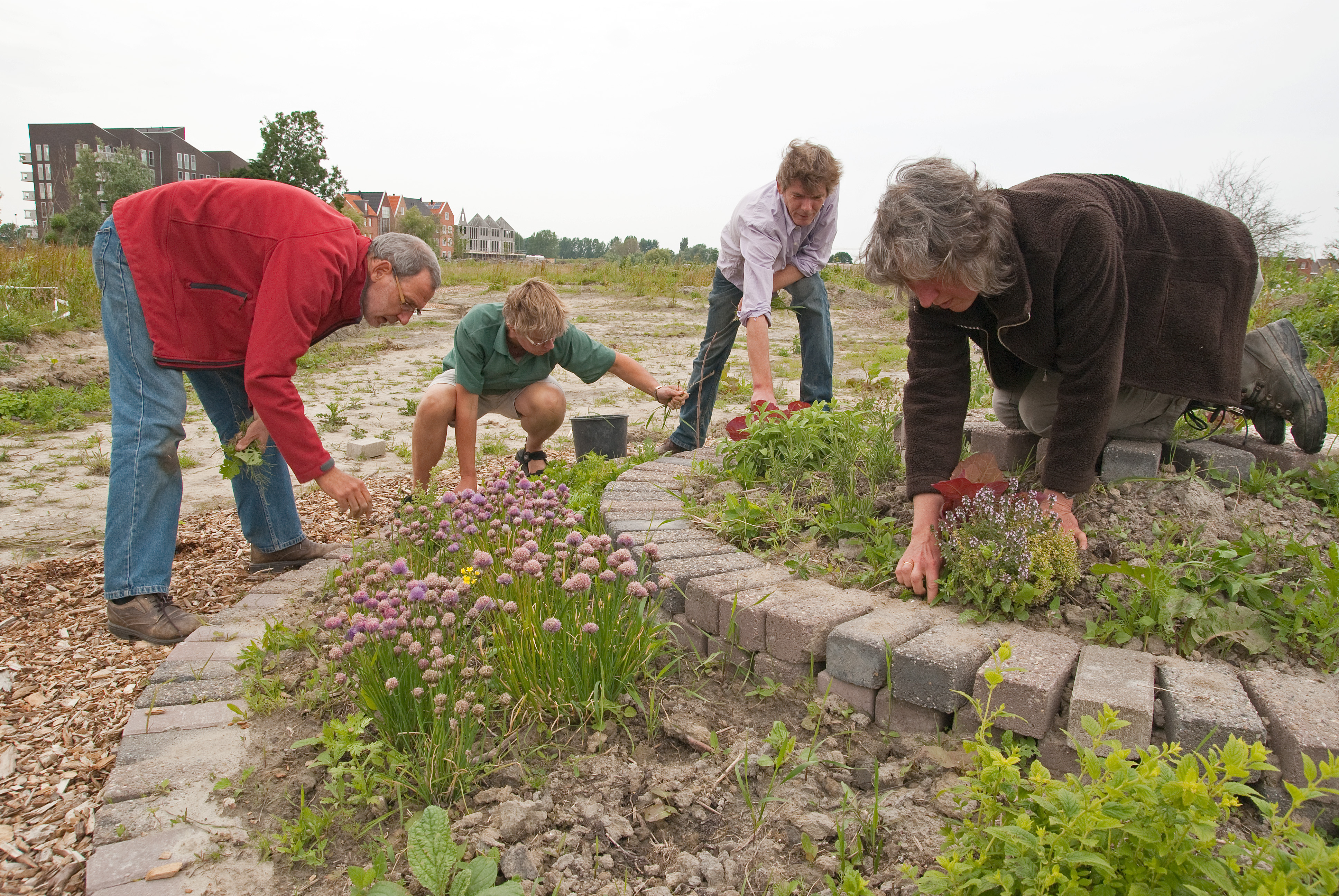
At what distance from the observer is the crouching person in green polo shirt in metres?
3.62

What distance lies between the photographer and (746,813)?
5.58ft

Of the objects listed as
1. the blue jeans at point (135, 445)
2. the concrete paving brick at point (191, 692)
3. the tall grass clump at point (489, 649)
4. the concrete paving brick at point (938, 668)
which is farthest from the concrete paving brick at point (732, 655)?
the blue jeans at point (135, 445)

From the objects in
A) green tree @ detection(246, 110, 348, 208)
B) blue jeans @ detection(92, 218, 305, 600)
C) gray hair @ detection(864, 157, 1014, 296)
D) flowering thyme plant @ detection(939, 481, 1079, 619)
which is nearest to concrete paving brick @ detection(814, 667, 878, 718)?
flowering thyme plant @ detection(939, 481, 1079, 619)

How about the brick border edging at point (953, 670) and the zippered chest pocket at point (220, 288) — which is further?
the zippered chest pocket at point (220, 288)

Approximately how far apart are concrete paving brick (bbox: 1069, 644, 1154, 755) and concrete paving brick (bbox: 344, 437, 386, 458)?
14.6 feet

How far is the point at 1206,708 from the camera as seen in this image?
5.24 feet

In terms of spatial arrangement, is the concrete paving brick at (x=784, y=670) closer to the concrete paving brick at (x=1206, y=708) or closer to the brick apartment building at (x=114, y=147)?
the concrete paving brick at (x=1206, y=708)

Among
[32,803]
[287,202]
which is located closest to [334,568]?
[32,803]

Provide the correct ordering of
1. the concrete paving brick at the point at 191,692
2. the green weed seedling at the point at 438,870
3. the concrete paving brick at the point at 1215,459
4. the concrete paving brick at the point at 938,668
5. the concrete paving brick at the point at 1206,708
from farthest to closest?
the concrete paving brick at the point at 1215,459
the concrete paving brick at the point at 191,692
the concrete paving brick at the point at 938,668
the concrete paving brick at the point at 1206,708
the green weed seedling at the point at 438,870

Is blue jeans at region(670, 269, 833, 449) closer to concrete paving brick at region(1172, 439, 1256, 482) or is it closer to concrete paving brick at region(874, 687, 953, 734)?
concrete paving brick at region(1172, 439, 1256, 482)

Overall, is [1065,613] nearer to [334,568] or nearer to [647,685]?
[647,685]

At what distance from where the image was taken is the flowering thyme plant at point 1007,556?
205 cm

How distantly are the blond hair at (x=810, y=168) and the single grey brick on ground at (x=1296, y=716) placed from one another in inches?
111

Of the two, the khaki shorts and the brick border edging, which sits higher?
the khaki shorts
